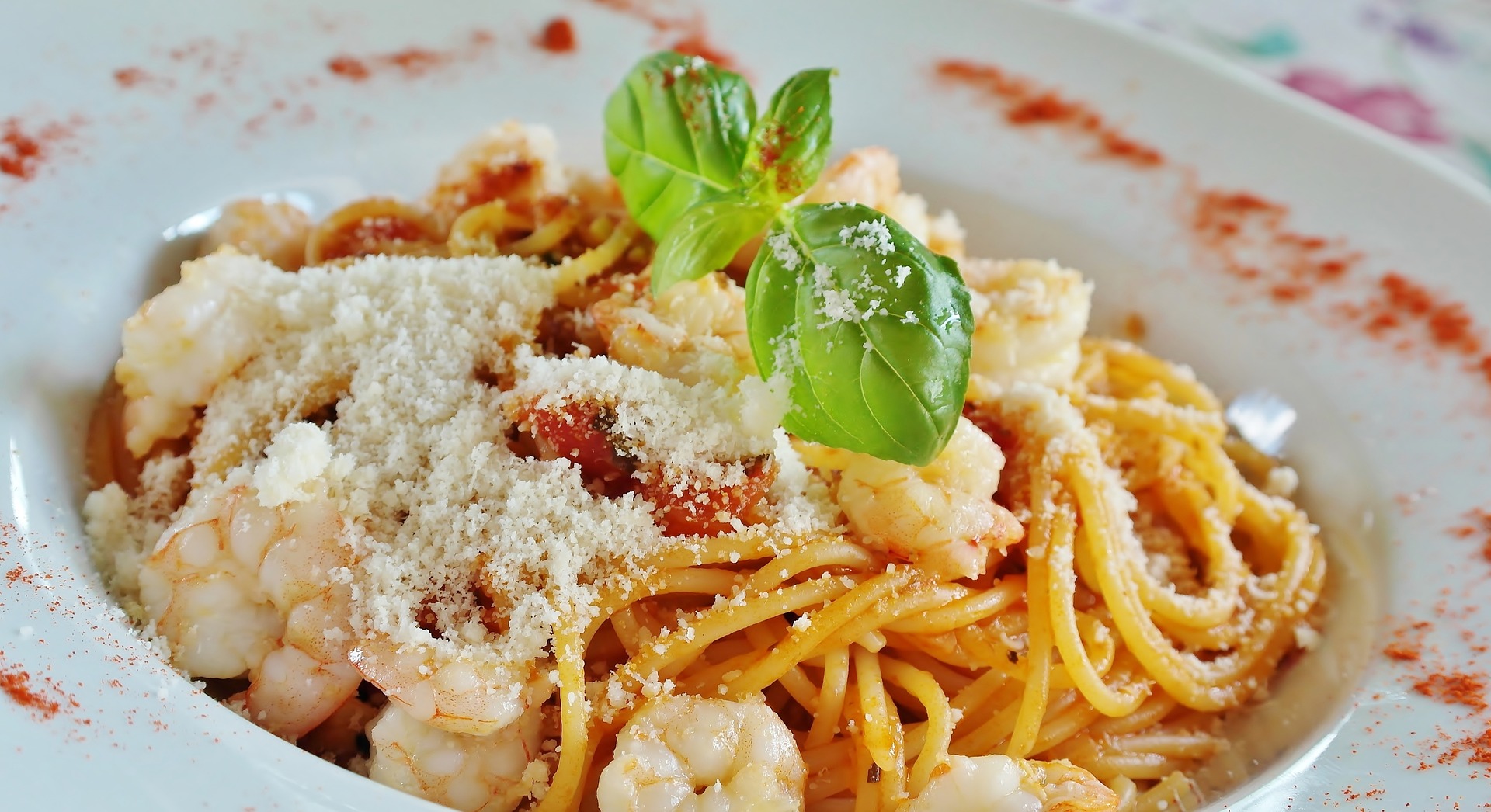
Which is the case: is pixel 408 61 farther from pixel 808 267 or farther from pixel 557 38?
pixel 808 267

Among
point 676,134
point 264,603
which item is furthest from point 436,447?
point 676,134

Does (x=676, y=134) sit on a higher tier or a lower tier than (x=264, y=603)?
higher

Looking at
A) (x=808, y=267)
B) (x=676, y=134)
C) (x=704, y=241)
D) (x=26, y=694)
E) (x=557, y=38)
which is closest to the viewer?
(x=26, y=694)

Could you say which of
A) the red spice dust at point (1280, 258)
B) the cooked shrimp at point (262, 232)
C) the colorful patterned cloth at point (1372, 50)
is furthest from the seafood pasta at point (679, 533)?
the colorful patterned cloth at point (1372, 50)

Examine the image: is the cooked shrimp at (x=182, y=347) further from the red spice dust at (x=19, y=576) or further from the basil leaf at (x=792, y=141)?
the basil leaf at (x=792, y=141)

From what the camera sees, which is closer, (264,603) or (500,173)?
(264,603)

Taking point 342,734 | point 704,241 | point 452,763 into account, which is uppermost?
point 704,241

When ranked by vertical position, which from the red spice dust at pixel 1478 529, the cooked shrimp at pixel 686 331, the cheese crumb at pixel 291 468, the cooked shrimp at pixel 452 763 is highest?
the cooked shrimp at pixel 686 331
